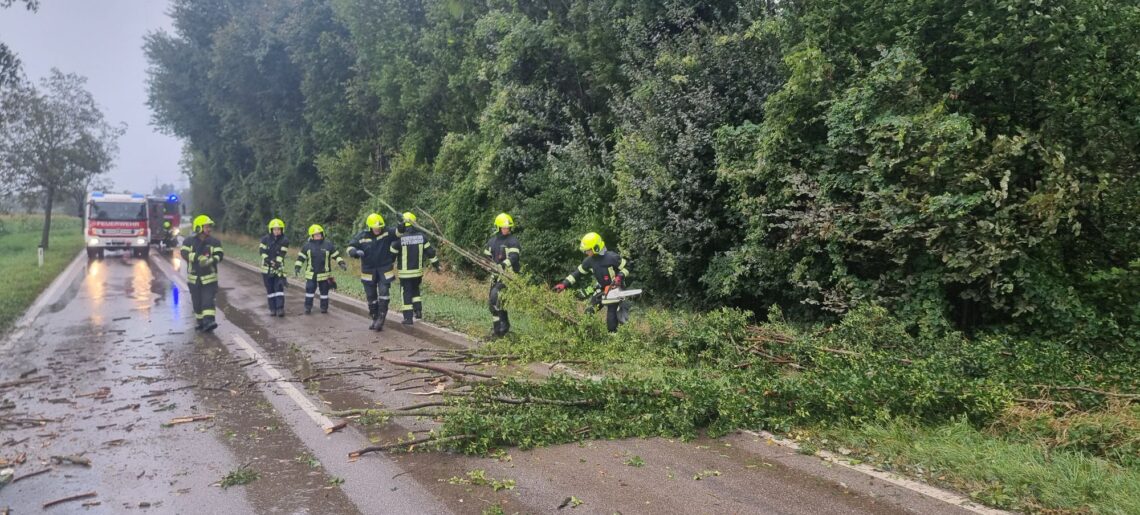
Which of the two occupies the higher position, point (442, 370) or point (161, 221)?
point (161, 221)

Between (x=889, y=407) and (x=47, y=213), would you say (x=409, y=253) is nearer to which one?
(x=889, y=407)

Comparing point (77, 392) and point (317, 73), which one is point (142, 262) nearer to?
point (317, 73)

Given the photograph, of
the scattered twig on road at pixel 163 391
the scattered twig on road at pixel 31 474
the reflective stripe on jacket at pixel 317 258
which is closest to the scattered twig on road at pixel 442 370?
the scattered twig on road at pixel 163 391

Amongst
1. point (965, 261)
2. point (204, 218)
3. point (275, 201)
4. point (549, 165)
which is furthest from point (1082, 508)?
point (275, 201)

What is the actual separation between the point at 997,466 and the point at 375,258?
961 centimetres

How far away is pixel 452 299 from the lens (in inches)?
619

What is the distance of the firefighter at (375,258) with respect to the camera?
1225 centimetres

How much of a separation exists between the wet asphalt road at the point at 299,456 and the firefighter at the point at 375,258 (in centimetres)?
186

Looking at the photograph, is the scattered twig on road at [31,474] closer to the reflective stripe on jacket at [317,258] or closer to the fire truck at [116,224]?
the reflective stripe on jacket at [317,258]

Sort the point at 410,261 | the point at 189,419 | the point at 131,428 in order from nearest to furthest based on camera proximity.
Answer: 1. the point at 131,428
2. the point at 189,419
3. the point at 410,261

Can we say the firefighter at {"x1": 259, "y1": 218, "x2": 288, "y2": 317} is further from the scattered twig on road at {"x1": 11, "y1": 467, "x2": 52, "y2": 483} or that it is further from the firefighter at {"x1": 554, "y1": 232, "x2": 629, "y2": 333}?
the scattered twig on road at {"x1": 11, "y1": 467, "x2": 52, "y2": 483}

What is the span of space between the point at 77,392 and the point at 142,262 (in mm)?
23703

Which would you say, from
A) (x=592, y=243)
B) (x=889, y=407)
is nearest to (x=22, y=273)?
(x=592, y=243)

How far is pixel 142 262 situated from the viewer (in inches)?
1145
